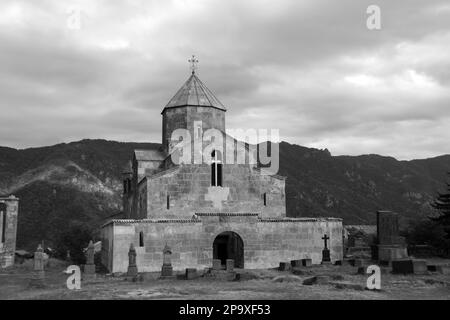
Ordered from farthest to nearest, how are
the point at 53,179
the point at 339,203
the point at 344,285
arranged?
the point at 339,203, the point at 53,179, the point at 344,285

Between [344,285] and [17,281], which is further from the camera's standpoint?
[17,281]

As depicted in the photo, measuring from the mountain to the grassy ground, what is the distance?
21551mm

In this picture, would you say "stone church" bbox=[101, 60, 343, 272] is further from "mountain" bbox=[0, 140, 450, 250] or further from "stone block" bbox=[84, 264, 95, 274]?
"mountain" bbox=[0, 140, 450, 250]

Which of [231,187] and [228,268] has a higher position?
[231,187]

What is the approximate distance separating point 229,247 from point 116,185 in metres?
49.5

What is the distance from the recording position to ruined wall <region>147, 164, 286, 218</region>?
74.0 ft

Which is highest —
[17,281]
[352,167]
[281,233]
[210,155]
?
[352,167]

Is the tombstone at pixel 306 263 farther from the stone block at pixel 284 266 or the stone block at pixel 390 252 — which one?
the stone block at pixel 390 252

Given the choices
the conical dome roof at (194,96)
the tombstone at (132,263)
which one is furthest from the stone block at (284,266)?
the conical dome roof at (194,96)

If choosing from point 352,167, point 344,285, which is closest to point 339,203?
point 352,167

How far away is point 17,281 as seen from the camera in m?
18.7

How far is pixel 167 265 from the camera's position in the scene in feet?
60.6
